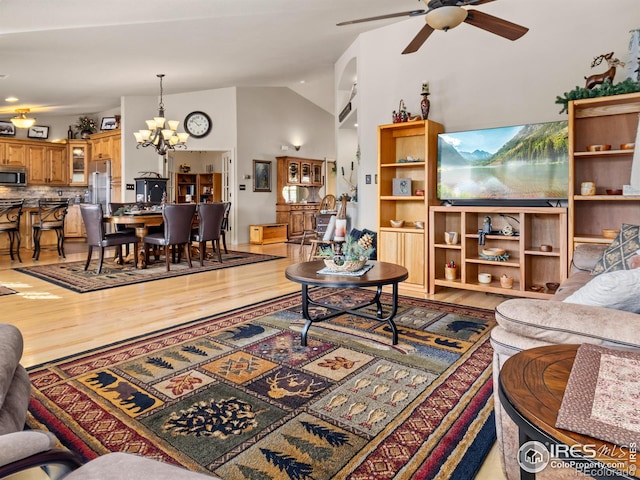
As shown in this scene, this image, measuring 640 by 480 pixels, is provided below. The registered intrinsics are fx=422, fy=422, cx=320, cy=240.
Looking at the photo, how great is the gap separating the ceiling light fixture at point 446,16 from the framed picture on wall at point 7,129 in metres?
10.5

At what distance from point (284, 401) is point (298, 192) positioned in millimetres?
9120

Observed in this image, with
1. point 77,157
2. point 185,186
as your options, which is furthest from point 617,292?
point 77,157

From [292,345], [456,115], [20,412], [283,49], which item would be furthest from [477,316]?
[283,49]

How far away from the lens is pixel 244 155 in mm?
9211

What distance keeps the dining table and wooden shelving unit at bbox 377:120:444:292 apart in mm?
3206

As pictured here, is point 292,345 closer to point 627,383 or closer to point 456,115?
point 627,383

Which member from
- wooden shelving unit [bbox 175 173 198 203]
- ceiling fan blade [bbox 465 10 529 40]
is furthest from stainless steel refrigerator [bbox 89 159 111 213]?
ceiling fan blade [bbox 465 10 529 40]

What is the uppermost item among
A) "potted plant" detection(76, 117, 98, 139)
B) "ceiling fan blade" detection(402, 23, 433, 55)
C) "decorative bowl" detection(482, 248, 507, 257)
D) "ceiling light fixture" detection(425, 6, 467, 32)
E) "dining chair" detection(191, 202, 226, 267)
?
"potted plant" detection(76, 117, 98, 139)

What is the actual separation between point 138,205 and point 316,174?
17.1 feet

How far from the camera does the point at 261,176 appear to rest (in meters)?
9.63

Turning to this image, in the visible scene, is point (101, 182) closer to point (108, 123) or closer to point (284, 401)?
point (108, 123)

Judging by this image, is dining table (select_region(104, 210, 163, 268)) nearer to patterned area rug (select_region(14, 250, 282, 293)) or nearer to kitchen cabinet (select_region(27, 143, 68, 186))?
patterned area rug (select_region(14, 250, 282, 293))

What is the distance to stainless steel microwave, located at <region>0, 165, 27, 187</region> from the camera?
927cm

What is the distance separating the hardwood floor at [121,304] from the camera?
308cm
